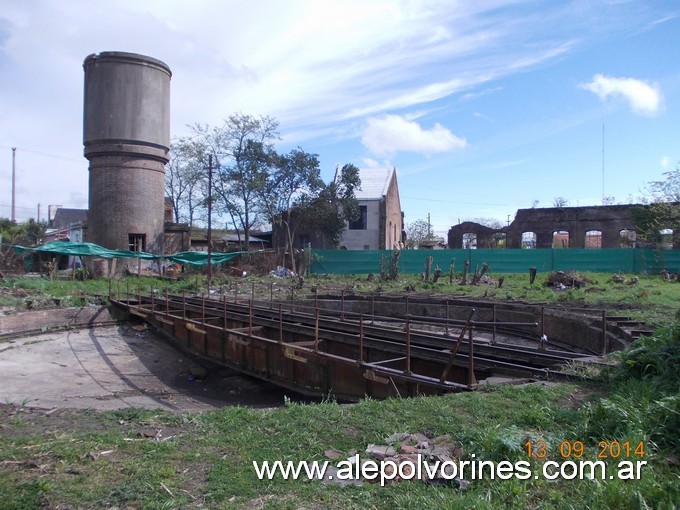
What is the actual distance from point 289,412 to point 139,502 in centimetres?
218

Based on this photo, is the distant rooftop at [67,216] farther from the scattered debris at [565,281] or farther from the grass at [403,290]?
the scattered debris at [565,281]

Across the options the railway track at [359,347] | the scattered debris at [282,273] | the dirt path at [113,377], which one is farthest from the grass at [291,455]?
the scattered debris at [282,273]

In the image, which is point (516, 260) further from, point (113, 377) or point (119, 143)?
point (113, 377)

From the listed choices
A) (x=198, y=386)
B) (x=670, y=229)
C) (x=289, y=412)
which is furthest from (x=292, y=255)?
(x=289, y=412)

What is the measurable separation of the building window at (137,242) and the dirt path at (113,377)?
1167cm

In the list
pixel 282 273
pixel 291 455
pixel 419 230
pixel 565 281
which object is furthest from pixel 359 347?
pixel 419 230

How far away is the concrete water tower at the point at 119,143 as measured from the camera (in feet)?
93.5

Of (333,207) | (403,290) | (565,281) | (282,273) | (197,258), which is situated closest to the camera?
(565,281)

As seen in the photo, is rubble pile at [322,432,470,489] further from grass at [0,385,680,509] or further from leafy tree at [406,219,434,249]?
leafy tree at [406,219,434,249]

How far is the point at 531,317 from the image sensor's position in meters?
15.5

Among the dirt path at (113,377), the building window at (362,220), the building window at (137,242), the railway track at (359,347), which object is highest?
the building window at (362,220)

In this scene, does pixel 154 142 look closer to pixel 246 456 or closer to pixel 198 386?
pixel 198 386

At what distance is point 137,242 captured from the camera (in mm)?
29438

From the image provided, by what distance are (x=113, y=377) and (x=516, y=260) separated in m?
22.1
